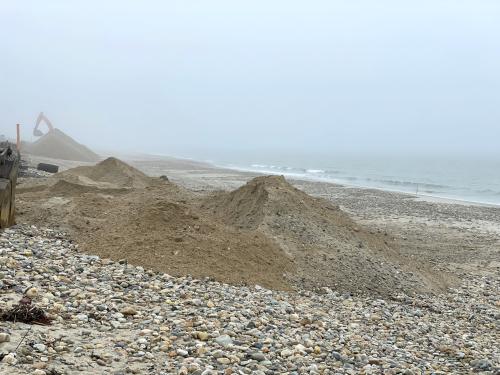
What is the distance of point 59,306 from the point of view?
726cm

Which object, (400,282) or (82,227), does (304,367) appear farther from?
(82,227)

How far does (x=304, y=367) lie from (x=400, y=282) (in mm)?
6312

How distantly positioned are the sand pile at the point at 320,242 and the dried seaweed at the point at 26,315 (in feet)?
19.2

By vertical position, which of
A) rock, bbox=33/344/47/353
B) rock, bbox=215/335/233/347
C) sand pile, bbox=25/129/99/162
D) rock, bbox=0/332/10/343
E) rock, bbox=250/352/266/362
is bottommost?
rock, bbox=250/352/266/362

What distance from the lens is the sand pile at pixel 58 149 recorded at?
61.0m

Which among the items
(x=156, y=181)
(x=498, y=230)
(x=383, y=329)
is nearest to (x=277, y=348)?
(x=383, y=329)

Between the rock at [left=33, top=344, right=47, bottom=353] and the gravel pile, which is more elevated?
the rock at [left=33, top=344, right=47, bottom=353]

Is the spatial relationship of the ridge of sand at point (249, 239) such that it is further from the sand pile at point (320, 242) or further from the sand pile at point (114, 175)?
the sand pile at point (114, 175)

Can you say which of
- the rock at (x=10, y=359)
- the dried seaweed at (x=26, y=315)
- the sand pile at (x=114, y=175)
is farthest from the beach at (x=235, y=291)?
the sand pile at (x=114, y=175)

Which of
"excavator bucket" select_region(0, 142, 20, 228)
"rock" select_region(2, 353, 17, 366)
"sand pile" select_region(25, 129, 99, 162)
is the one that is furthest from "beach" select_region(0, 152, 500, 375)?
"sand pile" select_region(25, 129, 99, 162)

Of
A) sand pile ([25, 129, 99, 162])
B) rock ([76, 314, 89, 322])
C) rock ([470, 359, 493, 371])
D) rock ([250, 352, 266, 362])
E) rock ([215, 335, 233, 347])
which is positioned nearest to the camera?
rock ([250, 352, 266, 362])

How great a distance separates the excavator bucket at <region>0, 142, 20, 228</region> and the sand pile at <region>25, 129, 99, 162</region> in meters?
50.8

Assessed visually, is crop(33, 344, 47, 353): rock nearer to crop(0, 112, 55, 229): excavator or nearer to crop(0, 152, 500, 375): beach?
crop(0, 152, 500, 375): beach

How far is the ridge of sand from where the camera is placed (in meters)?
10.9
